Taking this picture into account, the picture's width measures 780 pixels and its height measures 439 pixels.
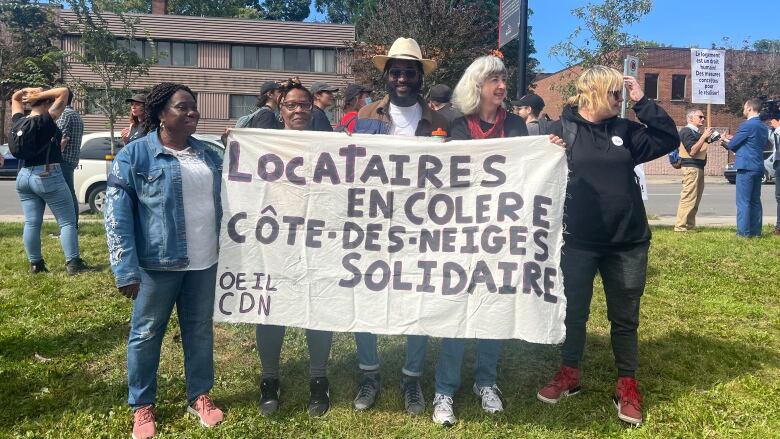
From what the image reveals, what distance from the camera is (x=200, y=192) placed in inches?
122

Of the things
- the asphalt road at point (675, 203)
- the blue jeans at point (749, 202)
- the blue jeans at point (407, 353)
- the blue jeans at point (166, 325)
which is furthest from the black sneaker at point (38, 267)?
the blue jeans at point (749, 202)

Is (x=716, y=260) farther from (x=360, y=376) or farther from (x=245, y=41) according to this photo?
(x=245, y=41)

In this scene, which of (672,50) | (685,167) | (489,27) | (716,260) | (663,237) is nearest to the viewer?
(716,260)

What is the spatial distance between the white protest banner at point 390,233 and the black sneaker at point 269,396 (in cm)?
43

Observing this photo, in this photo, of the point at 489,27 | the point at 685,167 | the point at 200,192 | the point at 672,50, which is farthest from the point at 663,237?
the point at 672,50

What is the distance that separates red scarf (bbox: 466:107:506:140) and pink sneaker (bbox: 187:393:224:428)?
2.12 meters

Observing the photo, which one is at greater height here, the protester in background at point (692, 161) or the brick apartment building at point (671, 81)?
the brick apartment building at point (671, 81)

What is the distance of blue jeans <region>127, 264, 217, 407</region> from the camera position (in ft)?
10.0

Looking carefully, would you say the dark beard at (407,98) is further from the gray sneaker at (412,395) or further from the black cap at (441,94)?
the black cap at (441,94)

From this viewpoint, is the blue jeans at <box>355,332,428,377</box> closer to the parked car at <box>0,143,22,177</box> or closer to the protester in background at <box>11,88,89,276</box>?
the protester in background at <box>11,88,89,276</box>

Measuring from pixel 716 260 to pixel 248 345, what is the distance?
5.58 m

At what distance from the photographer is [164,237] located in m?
2.97

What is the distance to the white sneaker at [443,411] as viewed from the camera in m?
3.25

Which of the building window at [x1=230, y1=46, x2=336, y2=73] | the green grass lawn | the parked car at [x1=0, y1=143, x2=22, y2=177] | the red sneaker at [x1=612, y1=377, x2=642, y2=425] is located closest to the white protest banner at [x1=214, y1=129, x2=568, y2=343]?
the green grass lawn
